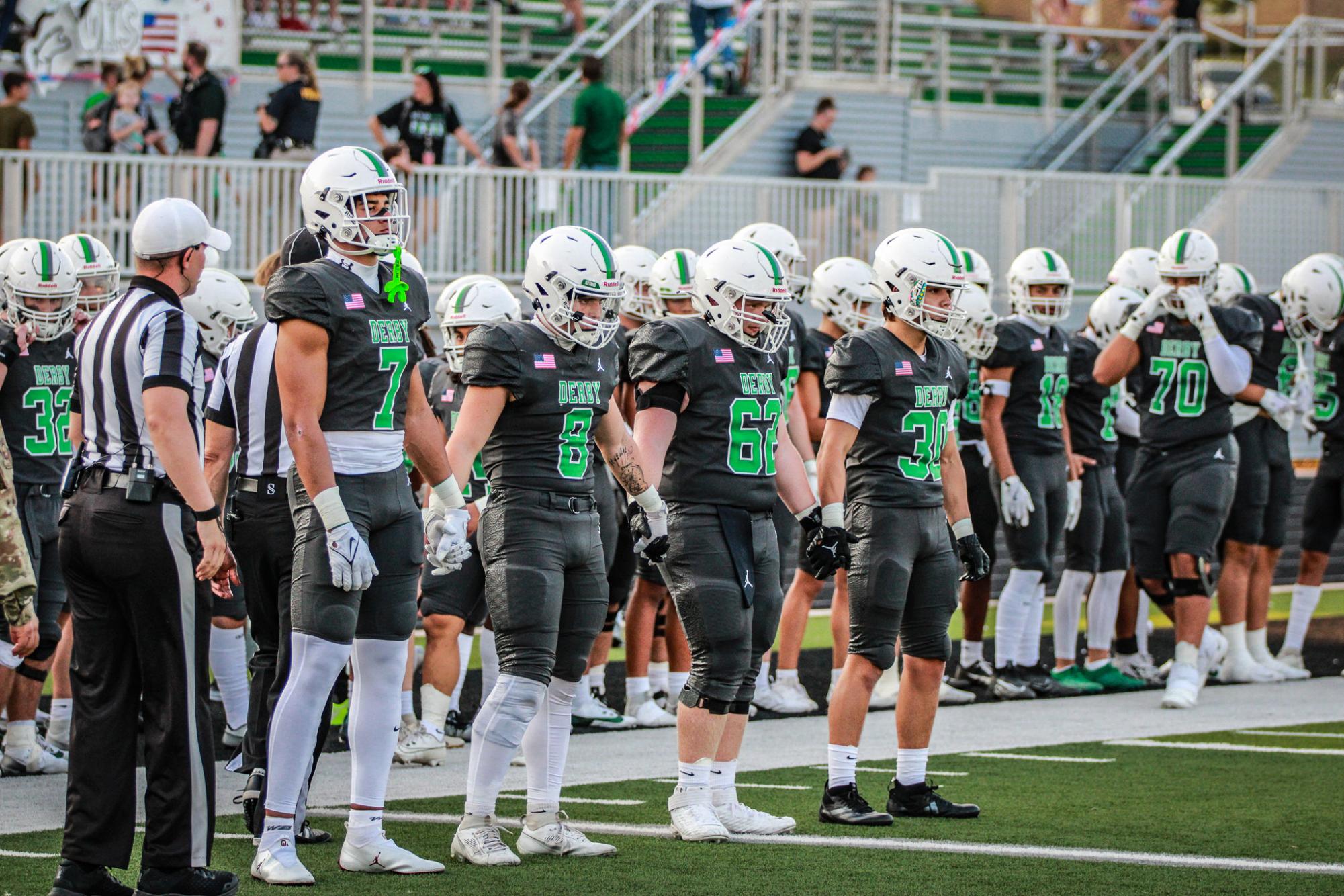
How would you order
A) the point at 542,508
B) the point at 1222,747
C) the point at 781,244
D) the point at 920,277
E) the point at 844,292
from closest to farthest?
the point at 542,508
the point at 920,277
the point at 1222,747
the point at 781,244
the point at 844,292

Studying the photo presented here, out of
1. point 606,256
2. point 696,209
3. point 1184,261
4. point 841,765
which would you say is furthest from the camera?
point 696,209

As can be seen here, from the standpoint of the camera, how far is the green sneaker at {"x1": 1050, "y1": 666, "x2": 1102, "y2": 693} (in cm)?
948

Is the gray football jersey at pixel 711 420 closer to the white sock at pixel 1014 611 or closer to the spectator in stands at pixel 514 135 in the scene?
the white sock at pixel 1014 611

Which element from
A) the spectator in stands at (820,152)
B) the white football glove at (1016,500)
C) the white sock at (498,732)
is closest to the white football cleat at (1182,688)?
the white football glove at (1016,500)

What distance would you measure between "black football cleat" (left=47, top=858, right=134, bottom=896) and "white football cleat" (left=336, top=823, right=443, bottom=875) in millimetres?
670

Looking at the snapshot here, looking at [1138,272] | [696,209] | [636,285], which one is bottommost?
[636,285]

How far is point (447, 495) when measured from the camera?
5.57 metres

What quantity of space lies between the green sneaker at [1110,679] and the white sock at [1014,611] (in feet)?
1.42

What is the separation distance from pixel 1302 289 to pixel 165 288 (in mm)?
6752

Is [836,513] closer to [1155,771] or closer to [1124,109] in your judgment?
[1155,771]

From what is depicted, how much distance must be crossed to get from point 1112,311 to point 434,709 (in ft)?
14.6

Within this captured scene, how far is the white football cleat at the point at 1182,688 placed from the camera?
29.4ft

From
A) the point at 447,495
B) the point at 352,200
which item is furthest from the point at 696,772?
the point at 352,200

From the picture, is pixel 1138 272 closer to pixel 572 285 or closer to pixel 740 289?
pixel 740 289
